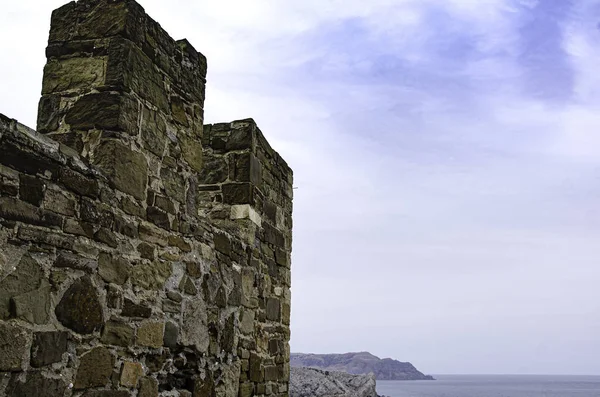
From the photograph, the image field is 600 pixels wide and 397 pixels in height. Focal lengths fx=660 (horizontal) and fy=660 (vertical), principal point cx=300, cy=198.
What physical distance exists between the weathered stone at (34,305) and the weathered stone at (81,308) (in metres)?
0.09

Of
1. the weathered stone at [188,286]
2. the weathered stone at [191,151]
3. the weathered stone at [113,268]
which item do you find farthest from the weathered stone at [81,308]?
the weathered stone at [191,151]

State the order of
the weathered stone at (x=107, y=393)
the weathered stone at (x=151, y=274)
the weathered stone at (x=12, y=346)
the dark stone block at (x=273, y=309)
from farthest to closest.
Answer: the dark stone block at (x=273, y=309) < the weathered stone at (x=151, y=274) < the weathered stone at (x=107, y=393) < the weathered stone at (x=12, y=346)

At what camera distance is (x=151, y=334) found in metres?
3.90

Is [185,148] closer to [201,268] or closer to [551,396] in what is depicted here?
[201,268]

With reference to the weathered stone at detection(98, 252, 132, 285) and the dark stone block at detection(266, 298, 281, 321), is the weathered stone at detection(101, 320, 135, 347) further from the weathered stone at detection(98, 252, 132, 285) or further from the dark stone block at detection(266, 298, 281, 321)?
the dark stone block at detection(266, 298, 281, 321)

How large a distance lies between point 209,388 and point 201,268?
86cm

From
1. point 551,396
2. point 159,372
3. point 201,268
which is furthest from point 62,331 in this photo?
point 551,396

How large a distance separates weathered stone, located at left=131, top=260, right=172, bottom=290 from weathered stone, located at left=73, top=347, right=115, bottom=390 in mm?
463

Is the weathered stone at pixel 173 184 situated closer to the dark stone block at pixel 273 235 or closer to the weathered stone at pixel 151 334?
the weathered stone at pixel 151 334

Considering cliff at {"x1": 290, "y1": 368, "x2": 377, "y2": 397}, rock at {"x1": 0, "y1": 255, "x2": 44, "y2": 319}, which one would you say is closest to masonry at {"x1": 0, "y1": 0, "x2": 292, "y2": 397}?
rock at {"x1": 0, "y1": 255, "x2": 44, "y2": 319}

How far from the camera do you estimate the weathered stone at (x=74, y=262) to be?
3.18 metres

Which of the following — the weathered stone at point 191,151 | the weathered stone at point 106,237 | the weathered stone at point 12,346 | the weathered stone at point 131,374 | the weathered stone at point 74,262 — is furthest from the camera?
the weathered stone at point 191,151

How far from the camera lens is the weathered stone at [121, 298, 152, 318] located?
3670mm

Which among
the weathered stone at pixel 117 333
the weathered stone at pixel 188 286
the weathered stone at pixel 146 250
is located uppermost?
the weathered stone at pixel 146 250
